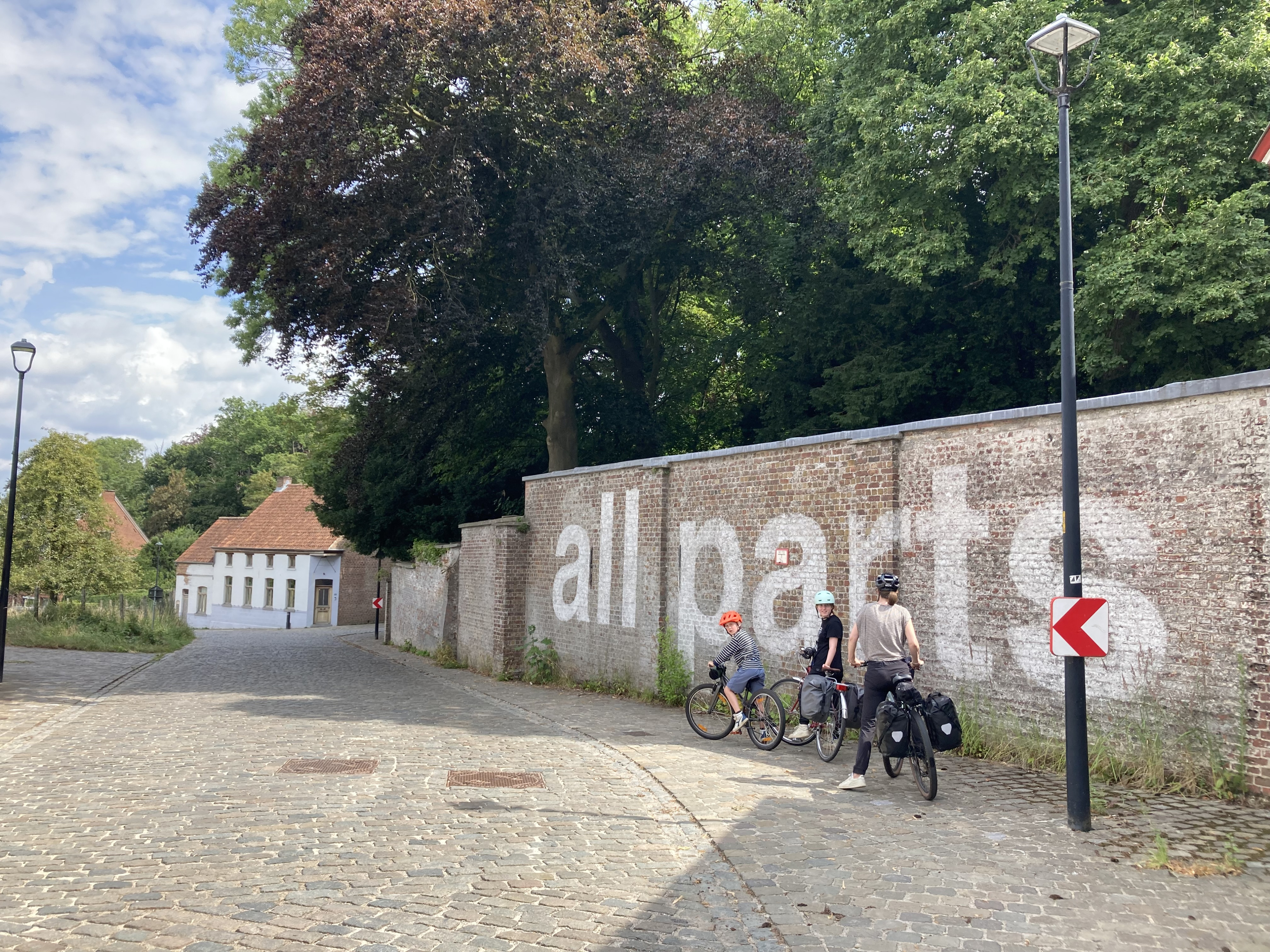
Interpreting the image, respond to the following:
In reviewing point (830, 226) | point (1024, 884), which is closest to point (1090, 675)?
point (1024, 884)

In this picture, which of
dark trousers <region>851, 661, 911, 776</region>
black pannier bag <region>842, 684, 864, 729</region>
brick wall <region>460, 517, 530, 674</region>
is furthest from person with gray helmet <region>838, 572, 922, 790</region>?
brick wall <region>460, 517, 530, 674</region>

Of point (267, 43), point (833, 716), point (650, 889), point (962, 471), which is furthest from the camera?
point (267, 43)

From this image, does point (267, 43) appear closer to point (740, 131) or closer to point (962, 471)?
point (740, 131)

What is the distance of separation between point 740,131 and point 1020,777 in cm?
1448

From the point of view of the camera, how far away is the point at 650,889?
5676mm

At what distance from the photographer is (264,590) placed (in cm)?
5722

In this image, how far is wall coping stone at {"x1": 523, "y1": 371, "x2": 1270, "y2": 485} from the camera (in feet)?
26.4

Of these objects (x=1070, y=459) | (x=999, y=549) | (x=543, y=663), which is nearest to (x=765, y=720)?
(x=999, y=549)

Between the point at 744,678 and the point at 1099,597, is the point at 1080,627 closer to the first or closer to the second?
the point at 1099,597

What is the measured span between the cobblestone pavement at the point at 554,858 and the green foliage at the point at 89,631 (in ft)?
48.7

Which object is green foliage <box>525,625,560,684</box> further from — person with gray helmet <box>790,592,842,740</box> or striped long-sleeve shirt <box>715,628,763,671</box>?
person with gray helmet <box>790,592,842,740</box>

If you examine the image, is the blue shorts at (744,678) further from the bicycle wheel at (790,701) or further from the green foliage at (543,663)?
the green foliage at (543,663)

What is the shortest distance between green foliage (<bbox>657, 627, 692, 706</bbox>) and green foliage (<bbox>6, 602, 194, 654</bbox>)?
52.3 feet

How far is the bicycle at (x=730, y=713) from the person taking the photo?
1045 cm
